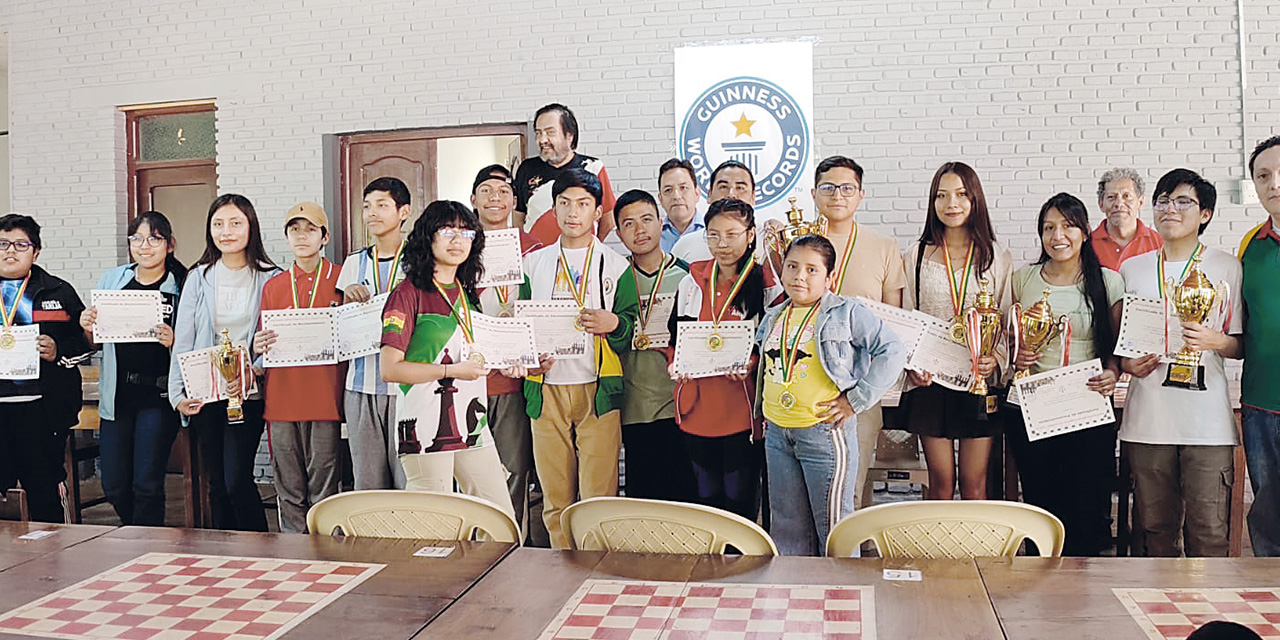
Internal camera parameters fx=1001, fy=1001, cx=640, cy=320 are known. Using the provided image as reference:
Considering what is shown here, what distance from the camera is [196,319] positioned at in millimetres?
4324

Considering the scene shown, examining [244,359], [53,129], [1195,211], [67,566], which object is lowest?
[67,566]

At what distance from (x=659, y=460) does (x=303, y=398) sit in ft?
4.99

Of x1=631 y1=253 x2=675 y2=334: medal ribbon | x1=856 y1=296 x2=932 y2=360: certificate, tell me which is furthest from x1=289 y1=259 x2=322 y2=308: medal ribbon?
x1=856 y1=296 x2=932 y2=360: certificate

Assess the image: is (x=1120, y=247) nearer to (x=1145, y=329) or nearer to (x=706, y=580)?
(x=1145, y=329)

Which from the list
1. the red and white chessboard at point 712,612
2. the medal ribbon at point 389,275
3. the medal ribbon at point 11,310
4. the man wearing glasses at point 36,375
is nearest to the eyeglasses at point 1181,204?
the red and white chessboard at point 712,612

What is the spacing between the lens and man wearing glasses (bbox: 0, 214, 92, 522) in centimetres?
453

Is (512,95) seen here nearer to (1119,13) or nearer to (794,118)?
(794,118)

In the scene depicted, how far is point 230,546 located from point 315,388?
6.27ft

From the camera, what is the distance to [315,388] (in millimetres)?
4215

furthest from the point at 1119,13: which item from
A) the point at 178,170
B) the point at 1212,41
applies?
the point at 178,170

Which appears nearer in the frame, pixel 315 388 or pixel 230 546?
pixel 230 546

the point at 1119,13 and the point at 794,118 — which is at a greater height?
the point at 1119,13

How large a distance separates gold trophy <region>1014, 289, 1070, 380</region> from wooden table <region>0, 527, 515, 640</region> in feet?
7.12

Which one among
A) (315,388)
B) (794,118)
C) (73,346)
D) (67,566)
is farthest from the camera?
(794,118)
